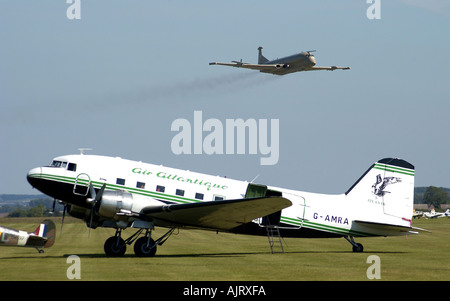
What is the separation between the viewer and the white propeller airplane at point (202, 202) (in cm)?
2598

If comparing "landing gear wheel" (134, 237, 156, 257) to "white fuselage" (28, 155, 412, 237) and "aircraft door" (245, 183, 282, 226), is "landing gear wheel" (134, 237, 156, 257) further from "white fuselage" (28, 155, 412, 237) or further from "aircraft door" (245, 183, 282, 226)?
"aircraft door" (245, 183, 282, 226)

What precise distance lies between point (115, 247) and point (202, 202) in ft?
14.9

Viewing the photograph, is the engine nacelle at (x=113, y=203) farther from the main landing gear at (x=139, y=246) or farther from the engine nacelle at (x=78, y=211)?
the engine nacelle at (x=78, y=211)

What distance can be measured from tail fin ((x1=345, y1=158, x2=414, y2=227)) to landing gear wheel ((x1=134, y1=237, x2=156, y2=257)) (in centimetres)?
983

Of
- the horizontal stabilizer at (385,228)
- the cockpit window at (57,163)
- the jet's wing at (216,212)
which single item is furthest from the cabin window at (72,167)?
the horizontal stabilizer at (385,228)

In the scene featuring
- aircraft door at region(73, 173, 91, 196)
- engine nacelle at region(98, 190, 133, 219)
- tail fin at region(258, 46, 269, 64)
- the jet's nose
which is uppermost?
tail fin at region(258, 46, 269, 64)

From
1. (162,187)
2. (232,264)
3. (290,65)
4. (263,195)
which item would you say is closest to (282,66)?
(290,65)

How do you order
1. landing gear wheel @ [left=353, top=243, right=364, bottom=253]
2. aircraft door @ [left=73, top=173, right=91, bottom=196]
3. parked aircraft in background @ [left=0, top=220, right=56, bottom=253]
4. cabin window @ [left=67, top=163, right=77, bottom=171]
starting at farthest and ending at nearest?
landing gear wheel @ [left=353, top=243, right=364, bottom=253] < cabin window @ [left=67, top=163, right=77, bottom=171] < aircraft door @ [left=73, top=173, right=91, bottom=196] < parked aircraft in background @ [left=0, top=220, right=56, bottom=253]

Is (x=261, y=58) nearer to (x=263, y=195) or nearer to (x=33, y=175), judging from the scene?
(x=263, y=195)

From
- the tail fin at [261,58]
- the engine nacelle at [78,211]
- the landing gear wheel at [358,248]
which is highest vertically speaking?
the tail fin at [261,58]

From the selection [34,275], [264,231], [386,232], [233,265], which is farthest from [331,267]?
[34,275]

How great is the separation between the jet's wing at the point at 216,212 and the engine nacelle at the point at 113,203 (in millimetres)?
754

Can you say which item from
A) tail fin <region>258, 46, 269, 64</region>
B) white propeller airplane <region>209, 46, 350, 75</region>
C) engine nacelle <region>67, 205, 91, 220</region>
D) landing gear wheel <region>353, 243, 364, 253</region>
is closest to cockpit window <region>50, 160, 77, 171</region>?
engine nacelle <region>67, 205, 91, 220</region>

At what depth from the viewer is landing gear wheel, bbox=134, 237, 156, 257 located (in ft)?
87.7
